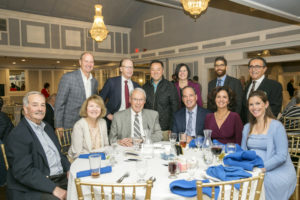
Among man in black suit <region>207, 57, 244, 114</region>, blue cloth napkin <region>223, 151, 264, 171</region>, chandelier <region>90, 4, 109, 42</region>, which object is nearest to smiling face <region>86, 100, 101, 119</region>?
blue cloth napkin <region>223, 151, 264, 171</region>

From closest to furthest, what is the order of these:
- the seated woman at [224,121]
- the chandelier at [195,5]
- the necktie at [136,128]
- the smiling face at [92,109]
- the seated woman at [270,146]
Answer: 1. the seated woman at [270,146]
2. the smiling face at [92,109]
3. the seated woman at [224,121]
4. the necktie at [136,128]
5. the chandelier at [195,5]

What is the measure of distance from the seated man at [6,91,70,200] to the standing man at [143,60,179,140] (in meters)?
1.70

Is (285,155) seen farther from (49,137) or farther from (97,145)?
(49,137)

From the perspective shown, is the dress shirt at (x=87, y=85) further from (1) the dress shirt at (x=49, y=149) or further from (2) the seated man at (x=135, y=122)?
(1) the dress shirt at (x=49, y=149)

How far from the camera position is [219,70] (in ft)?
12.2

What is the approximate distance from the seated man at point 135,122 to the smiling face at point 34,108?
0.99 metres

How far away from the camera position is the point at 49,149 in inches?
86.0

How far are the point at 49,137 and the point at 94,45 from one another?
28.2 feet

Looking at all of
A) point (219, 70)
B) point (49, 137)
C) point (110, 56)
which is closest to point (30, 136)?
point (49, 137)

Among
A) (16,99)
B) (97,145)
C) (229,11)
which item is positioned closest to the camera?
(97,145)

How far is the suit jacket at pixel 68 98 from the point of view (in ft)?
10.7

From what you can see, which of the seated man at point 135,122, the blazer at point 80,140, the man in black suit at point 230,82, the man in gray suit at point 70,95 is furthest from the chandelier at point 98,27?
the blazer at point 80,140

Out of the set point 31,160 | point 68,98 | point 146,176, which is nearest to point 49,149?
point 31,160

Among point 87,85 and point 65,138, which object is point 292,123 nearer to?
point 87,85
